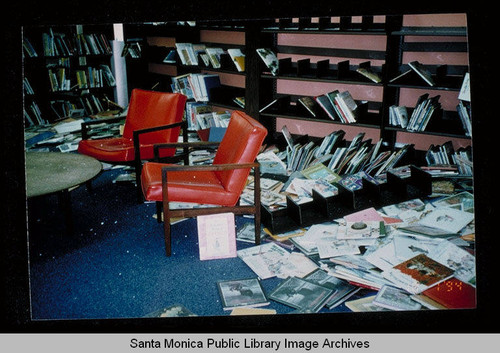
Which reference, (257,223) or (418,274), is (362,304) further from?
(257,223)

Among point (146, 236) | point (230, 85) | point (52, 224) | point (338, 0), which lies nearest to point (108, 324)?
point (338, 0)

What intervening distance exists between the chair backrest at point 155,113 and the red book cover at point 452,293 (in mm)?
2381

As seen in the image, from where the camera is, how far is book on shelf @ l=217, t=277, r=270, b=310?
2.24 metres

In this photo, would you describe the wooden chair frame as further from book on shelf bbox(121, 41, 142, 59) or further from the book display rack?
book on shelf bbox(121, 41, 142, 59)

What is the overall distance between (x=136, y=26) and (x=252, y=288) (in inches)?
190

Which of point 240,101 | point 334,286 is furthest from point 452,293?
point 240,101

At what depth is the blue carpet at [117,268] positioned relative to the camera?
2262mm

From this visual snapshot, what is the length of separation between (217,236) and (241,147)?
0.56 meters

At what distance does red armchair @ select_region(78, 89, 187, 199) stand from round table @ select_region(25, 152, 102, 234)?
0.34 metres

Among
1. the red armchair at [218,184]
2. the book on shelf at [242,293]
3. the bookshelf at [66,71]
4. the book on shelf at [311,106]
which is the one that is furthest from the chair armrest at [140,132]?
the bookshelf at [66,71]

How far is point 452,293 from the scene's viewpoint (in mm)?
2195

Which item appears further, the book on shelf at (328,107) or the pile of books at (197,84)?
the pile of books at (197,84)

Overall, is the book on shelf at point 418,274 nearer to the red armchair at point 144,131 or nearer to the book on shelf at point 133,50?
the red armchair at point 144,131

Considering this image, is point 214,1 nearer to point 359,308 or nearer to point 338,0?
point 338,0
